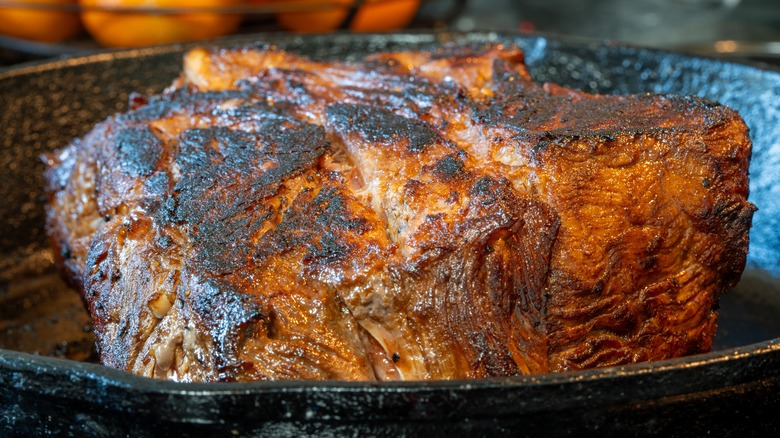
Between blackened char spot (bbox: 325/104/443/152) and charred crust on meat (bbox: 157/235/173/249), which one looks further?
blackened char spot (bbox: 325/104/443/152)

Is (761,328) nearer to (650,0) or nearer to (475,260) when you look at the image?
(475,260)

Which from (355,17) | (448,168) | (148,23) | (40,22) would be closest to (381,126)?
(448,168)

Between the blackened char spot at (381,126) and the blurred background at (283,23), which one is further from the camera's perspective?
the blurred background at (283,23)

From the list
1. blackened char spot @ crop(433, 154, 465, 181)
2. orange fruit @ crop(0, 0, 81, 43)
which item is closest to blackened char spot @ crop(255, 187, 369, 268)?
blackened char spot @ crop(433, 154, 465, 181)

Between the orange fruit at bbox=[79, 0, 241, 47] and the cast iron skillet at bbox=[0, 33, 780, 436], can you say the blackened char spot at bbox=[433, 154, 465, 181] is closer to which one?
the cast iron skillet at bbox=[0, 33, 780, 436]

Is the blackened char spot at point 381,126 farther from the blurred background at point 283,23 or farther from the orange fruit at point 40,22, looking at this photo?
the orange fruit at point 40,22

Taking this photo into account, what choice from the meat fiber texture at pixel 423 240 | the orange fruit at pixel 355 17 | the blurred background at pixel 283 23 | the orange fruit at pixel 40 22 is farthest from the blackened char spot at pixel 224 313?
the orange fruit at pixel 40 22

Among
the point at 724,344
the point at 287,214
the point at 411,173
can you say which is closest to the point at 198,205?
the point at 287,214
